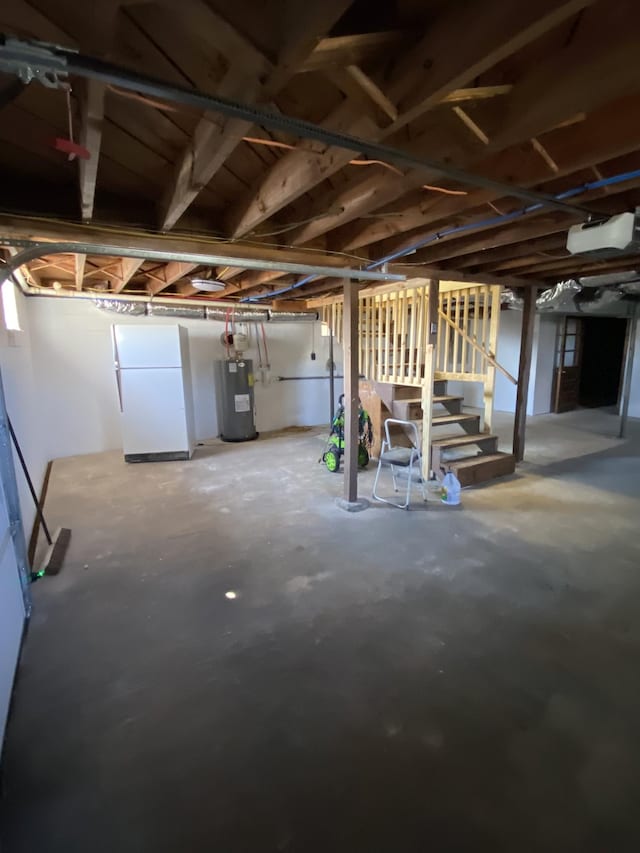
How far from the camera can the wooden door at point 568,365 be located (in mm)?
8297

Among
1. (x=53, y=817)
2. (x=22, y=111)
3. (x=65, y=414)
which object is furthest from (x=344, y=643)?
(x=65, y=414)

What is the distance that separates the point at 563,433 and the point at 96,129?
7058mm

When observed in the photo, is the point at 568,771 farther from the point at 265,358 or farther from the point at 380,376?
the point at 265,358

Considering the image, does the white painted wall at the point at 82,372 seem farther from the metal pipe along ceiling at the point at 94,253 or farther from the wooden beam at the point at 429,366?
the wooden beam at the point at 429,366

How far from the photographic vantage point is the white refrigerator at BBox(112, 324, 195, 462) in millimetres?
4754

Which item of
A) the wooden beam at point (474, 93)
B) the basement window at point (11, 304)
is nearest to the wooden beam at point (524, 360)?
the wooden beam at point (474, 93)

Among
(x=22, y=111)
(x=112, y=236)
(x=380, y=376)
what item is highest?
(x=22, y=111)

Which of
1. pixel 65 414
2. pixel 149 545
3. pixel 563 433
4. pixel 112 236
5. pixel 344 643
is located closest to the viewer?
pixel 344 643

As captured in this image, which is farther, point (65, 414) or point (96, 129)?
point (65, 414)

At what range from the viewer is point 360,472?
474 cm

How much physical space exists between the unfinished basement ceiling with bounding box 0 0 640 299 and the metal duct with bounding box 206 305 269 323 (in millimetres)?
3390

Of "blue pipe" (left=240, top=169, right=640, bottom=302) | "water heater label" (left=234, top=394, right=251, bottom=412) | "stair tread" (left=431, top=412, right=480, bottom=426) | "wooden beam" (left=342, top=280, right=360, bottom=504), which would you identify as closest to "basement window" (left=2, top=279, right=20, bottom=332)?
"water heater label" (left=234, top=394, right=251, bottom=412)

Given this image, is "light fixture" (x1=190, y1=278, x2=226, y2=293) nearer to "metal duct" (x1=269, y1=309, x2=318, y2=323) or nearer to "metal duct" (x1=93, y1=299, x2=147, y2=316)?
"metal duct" (x1=93, y1=299, x2=147, y2=316)

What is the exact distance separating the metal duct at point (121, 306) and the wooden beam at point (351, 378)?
3249 mm
